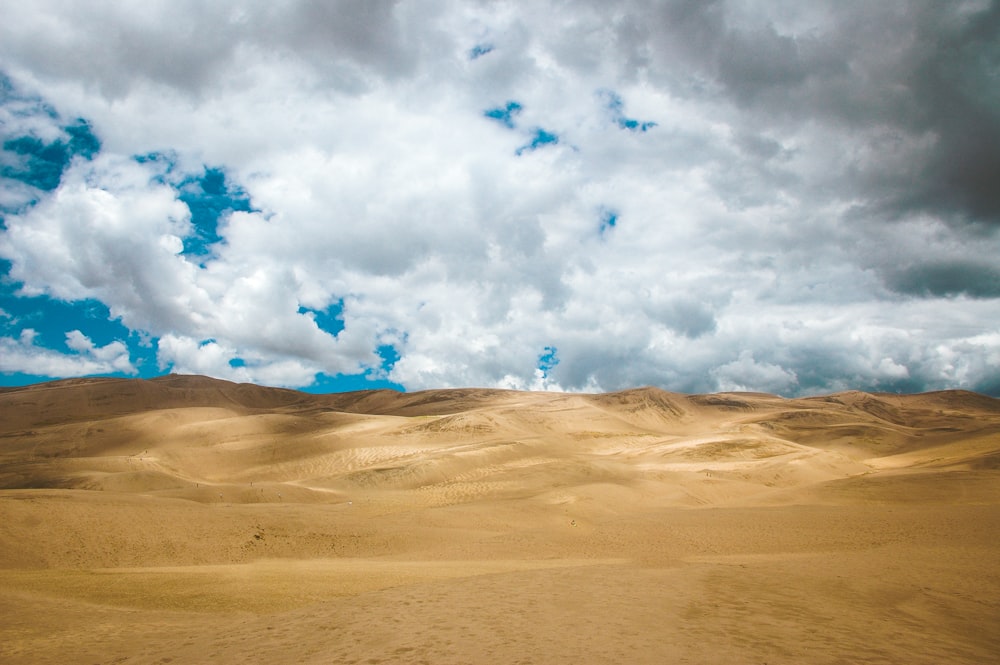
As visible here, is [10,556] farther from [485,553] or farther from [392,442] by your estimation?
[392,442]

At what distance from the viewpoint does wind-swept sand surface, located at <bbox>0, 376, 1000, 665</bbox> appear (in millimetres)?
9180

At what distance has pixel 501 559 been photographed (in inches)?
771

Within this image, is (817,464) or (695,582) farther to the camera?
(817,464)

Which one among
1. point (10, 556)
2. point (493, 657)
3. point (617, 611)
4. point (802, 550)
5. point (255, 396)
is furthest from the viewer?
point (255, 396)

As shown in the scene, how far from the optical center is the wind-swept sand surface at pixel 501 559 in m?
9.18

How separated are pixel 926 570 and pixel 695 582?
265 inches

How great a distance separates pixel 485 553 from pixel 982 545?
1664 centimetres

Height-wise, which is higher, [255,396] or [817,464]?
[255,396]

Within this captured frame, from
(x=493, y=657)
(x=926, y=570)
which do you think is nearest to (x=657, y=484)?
(x=926, y=570)

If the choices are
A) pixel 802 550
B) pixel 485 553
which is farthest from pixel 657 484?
pixel 485 553

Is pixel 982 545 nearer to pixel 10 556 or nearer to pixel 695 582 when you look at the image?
pixel 695 582

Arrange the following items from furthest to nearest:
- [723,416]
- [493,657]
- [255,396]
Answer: [255,396], [723,416], [493,657]

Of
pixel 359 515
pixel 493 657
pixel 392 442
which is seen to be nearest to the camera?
pixel 493 657

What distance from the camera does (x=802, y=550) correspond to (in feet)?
64.6
